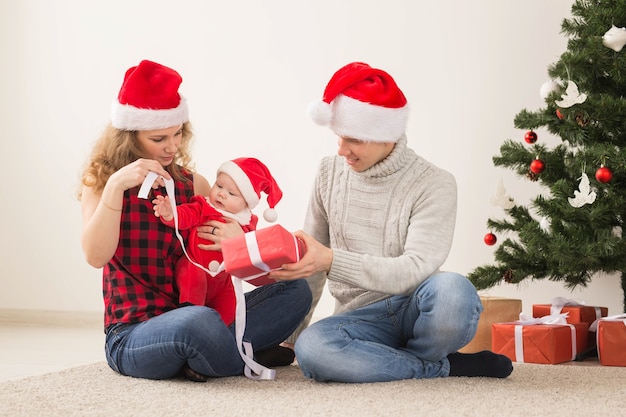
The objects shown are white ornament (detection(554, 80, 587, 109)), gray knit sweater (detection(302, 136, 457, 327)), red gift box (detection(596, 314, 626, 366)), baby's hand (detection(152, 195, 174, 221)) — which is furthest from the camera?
white ornament (detection(554, 80, 587, 109))

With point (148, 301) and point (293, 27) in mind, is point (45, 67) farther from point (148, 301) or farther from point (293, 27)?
point (148, 301)

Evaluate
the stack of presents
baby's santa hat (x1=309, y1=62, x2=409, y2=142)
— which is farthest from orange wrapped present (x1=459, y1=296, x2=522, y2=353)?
baby's santa hat (x1=309, y1=62, x2=409, y2=142)

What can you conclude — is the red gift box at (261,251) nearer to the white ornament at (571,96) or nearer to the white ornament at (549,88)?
the white ornament at (571,96)

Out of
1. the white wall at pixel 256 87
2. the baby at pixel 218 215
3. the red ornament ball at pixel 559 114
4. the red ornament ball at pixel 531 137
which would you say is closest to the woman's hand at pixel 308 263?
the baby at pixel 218 215

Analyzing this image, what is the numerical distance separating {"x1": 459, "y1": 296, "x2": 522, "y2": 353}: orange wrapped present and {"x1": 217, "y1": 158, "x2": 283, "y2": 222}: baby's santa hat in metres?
0.98

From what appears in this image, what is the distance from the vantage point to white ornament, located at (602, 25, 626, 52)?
8.23 ft

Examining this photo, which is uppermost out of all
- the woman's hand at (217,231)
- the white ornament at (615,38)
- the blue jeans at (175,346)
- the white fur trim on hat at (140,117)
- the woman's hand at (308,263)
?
the white ornament at (615,38)

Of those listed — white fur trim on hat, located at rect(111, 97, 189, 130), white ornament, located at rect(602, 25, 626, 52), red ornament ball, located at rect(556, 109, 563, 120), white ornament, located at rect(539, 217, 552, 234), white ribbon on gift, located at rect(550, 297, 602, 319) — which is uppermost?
white ornament, located at rect(602, 25, 626, 52)

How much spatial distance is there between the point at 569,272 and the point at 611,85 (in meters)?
0.63

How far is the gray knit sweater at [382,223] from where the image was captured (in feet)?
6.04

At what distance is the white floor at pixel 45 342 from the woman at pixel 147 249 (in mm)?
559

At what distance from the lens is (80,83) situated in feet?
12.6

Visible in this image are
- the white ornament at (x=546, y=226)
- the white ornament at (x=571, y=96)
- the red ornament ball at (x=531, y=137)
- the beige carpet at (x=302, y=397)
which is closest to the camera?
the beige carpet at (x=302, y=397)

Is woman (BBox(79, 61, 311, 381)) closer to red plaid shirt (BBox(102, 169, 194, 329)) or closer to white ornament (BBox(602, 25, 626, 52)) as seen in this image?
red plaid shirt (BBox(102, 169, 194, 329))
